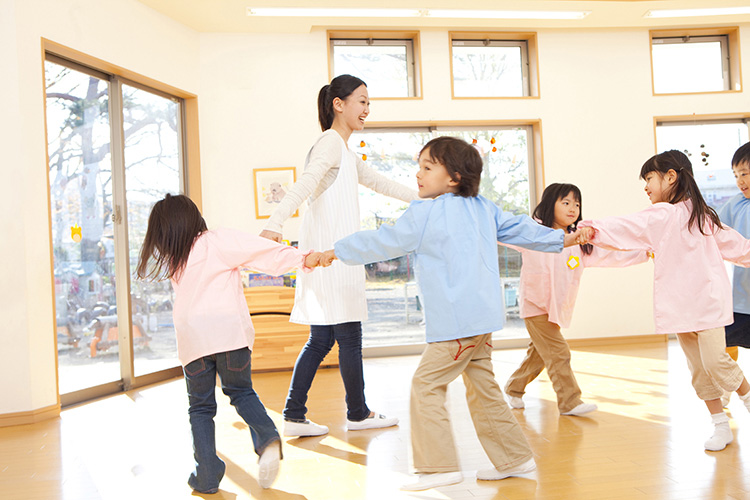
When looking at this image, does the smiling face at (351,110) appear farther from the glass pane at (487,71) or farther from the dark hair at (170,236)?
the glass pane at (487,71)

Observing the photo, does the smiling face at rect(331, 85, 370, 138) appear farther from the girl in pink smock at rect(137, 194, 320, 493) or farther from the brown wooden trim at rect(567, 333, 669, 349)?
the brown wooden trim at rect(567, 333, 669, 349)

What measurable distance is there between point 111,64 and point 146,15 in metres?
0.59

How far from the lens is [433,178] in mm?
2020

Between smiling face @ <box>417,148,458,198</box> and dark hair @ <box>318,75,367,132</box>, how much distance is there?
0.82m

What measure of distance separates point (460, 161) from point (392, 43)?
3763 mm

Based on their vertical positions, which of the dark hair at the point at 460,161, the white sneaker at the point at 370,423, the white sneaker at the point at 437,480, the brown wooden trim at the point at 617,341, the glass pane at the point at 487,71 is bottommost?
the brown wooden trim at the point at 617,341

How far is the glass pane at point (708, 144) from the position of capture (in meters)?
5.65

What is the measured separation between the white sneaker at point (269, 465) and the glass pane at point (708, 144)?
4.86m

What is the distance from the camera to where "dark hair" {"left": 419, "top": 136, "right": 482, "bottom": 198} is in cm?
198

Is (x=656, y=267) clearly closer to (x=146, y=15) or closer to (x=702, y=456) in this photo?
(x=702, y=456)

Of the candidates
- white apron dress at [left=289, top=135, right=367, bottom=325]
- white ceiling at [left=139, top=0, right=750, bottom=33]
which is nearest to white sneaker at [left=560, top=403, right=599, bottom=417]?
white apron dress at [left=289, top=135, right=367, bottom=325]

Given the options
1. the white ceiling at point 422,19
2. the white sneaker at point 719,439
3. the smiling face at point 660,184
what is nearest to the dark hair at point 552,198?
the smiling face at point 660,184

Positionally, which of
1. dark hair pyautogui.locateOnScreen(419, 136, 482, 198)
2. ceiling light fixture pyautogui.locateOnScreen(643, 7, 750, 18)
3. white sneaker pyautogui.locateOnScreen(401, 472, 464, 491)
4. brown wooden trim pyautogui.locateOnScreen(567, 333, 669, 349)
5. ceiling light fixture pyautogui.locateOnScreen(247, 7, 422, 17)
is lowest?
brown wooden trim pyautogui.locateOnScreen(567, 333, 669, 349)

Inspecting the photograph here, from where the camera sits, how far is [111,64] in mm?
4047
